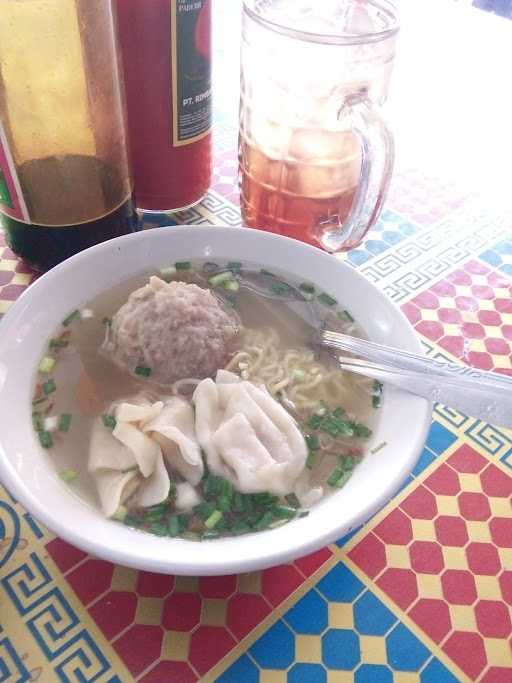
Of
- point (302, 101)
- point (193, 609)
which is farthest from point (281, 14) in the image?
point (193, 609)

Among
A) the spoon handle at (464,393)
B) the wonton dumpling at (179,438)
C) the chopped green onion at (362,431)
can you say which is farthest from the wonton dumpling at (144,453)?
the spoon handle at (464,393)

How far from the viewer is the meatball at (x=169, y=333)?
4.07 ft

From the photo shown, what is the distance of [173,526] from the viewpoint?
98 centimetres

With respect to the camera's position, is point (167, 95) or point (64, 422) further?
point (167, 95)

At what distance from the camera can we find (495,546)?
108 centimetres

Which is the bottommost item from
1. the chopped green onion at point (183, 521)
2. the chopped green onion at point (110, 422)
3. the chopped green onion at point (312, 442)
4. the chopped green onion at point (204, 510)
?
the chopped green onion at point (312, 442)

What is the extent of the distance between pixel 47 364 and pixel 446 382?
0.78 metres

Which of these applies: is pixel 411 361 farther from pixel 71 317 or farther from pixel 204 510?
pixel 71 317

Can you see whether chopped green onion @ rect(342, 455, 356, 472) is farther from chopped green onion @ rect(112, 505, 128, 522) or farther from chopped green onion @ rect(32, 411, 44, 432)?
chopped green onion @ rect(32, 411, 44, 432)

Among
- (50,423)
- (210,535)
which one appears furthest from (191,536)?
(50,423)

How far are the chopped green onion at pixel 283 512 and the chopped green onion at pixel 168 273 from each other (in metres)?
0.63

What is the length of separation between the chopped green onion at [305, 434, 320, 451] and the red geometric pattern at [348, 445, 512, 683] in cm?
19

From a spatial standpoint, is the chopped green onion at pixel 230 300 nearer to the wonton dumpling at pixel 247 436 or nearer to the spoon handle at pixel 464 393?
the wonton dumpling at pixel 247 436

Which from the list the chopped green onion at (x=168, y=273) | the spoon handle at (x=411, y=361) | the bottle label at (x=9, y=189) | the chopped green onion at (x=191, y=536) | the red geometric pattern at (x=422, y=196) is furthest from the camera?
the red geometric pattern at (x=422, y=196)
